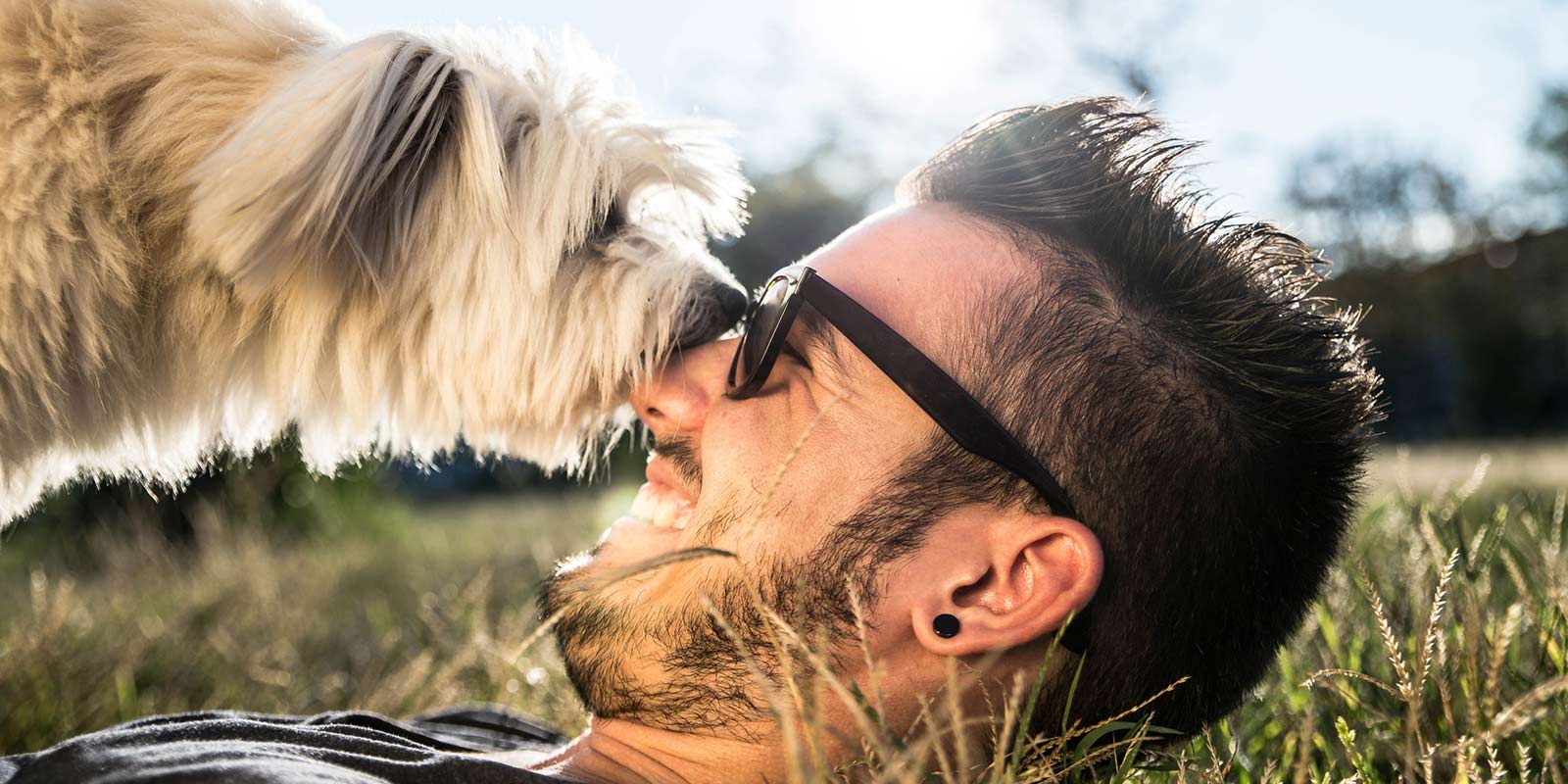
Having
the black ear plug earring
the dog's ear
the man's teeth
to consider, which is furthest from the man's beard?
the dog's ear

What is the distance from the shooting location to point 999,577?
2.04 metres

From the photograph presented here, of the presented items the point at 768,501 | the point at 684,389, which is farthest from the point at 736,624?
the point at 684,389

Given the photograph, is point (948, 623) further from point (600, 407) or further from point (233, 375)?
point (233, 375)

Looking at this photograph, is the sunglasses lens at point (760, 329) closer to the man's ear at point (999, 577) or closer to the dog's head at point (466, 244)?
the dog's head at point (466, 244)

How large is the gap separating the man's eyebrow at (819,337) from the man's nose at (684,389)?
0.25m

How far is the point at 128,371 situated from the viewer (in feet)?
7.79

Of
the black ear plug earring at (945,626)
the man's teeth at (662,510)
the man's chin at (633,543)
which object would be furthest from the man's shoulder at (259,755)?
the black ear plug earring at (945,626)

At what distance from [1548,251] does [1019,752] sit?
2275cm

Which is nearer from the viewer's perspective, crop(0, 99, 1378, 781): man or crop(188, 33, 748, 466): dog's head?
crop(0, 99, 1378, 781): man

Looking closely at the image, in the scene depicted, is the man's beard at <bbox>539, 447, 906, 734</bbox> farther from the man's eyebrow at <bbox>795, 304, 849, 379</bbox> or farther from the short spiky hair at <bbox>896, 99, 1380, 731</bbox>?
the man's eyebrow at <bbox>795, 304, 849, 379</bbox>

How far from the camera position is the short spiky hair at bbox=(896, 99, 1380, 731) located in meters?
2.06

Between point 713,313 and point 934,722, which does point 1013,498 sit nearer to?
point 934,722

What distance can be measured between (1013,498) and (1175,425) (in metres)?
0.34

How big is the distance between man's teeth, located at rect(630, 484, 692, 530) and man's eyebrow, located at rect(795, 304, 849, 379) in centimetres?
43
